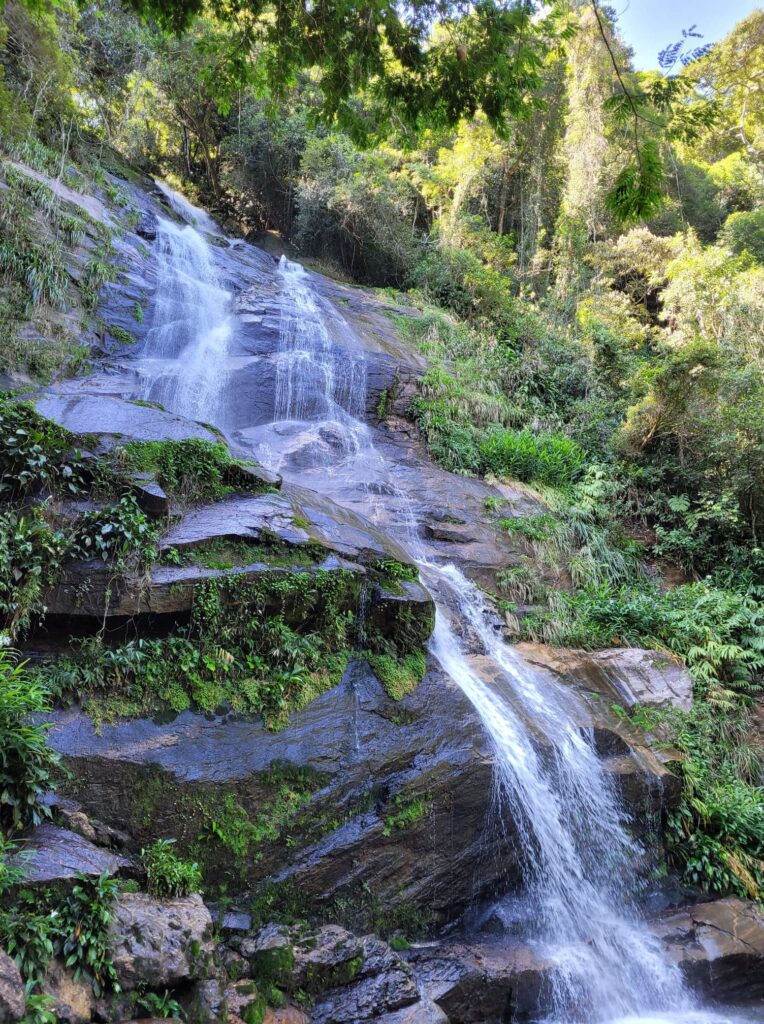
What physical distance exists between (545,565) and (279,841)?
6.18 metres

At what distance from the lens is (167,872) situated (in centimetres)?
396

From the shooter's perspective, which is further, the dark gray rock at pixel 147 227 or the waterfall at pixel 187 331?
the dark gray rock at pixel 147 227

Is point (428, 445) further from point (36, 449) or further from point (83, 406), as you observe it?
point (36, 449)

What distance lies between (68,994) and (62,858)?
71cm

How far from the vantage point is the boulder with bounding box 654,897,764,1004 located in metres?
5.14

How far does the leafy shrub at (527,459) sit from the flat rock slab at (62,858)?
30.2ft

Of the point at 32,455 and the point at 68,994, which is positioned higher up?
the point at 32,455

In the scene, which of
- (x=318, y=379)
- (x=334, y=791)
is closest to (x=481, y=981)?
(x=334, y=791)

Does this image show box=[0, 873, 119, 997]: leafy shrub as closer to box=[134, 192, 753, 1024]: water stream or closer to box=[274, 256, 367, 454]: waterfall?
box=[134, 192, 753, 1024]: water stream

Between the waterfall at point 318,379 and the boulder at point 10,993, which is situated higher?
the waterfall at point 318,379

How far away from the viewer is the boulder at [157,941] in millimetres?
3291

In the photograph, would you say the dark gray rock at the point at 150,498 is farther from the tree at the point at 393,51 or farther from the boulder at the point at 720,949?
the boulder at the point at 720,949

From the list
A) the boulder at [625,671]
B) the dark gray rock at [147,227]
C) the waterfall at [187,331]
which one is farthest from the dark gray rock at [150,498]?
the dark gray rock at [147,227]

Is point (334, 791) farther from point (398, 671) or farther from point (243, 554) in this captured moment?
point (243, 554)
